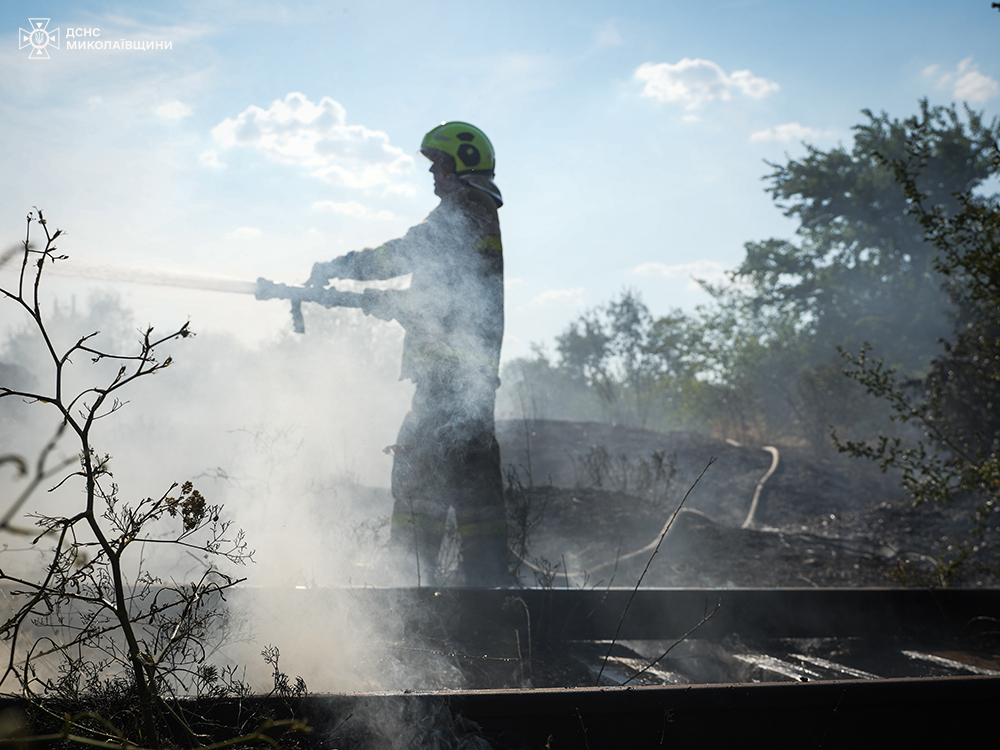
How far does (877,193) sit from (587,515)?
22.6 m

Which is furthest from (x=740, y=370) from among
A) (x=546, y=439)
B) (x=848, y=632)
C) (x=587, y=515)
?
(x=848, y=632)

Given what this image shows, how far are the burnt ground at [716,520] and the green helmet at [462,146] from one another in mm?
1866

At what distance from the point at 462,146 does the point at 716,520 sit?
6974 mm

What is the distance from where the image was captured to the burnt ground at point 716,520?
5566 mm

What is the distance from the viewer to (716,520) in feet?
29.7

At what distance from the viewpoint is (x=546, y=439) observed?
1188 cm

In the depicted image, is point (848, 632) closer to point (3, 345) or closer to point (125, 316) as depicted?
point (125, 316)

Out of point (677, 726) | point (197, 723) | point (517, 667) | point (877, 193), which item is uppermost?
point (877, 193)

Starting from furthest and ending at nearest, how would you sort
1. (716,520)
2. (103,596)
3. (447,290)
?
(716,520), (447,290), (103,596)

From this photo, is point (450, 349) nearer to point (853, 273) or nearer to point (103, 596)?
point (103, 596)

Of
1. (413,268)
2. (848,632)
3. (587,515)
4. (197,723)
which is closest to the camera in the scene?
(197,723)

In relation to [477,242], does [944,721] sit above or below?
below

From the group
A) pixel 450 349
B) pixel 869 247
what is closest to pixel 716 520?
pixel 450 349

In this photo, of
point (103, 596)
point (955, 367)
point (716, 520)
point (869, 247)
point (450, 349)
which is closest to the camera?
point (103, 596)
